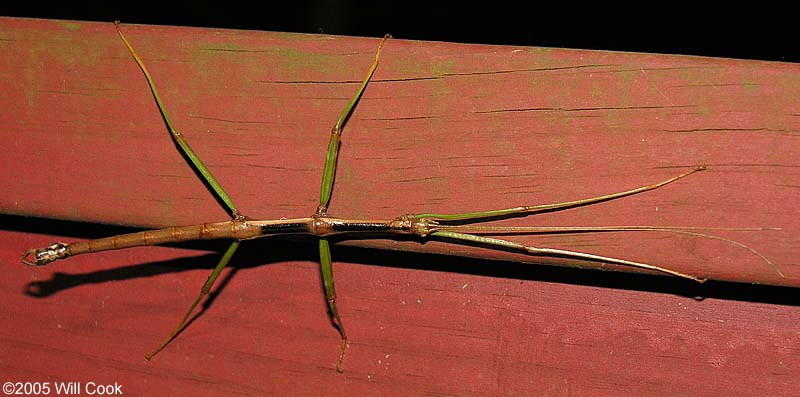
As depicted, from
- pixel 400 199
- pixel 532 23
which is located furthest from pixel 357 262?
pixel 532 23

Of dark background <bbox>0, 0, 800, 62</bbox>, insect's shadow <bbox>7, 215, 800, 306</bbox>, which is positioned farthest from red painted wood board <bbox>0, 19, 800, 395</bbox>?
dark background <bbox>0, 0, 800, 62</bbox>

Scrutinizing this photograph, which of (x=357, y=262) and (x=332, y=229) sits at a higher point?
(x=332, y=229)

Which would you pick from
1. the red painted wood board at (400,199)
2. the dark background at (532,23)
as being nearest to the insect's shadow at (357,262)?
the red painted wood board at (400,199)

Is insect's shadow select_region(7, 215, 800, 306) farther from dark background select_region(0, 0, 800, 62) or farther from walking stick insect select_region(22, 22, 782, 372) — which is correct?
dark background select_region(0, 0, 800, 62)

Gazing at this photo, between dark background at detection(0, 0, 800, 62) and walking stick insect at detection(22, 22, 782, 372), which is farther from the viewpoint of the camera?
dark background at detection(0, 0, 800, 62)

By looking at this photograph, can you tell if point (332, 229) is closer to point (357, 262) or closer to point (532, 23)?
point (357, 262)

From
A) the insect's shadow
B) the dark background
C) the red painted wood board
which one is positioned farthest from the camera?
the dark background

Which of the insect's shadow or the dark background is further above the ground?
the dark background
